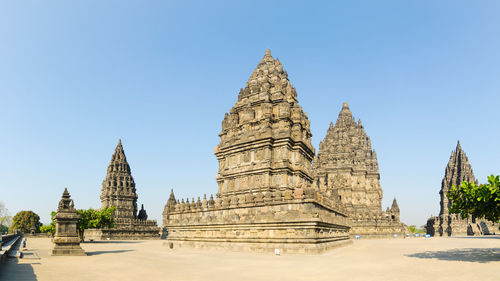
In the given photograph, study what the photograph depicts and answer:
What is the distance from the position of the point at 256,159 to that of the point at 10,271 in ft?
71.1

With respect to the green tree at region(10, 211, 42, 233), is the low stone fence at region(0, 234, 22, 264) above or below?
above

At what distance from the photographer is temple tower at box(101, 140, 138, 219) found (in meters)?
66.7

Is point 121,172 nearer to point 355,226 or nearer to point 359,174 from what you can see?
point 355,226

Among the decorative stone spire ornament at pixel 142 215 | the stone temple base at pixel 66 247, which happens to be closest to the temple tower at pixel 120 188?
the decorative stone spire ornament at pixel 142 215

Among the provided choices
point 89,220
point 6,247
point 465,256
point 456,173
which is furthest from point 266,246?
point 456,173

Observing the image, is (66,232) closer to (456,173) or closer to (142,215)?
(142,215)

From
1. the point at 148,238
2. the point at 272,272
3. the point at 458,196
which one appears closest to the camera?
the point at 272,272

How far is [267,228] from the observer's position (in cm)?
2436

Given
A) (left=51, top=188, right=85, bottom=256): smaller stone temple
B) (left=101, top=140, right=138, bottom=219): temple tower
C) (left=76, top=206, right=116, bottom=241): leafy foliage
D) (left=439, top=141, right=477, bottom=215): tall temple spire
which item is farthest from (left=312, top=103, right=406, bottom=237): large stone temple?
(left=51, top=188, right=85, bottom=256): smaller stone temple

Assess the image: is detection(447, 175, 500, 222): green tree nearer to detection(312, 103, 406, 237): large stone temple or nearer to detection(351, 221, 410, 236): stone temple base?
detection(351, 221, 410, 236): stone temple base

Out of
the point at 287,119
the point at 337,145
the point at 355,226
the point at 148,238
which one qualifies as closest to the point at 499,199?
the point at 287,119

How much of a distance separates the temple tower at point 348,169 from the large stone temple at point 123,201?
34.5m

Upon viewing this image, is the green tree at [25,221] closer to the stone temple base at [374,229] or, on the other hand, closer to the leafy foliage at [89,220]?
the leafy foliage at [89,220]

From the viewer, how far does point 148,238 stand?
6172 cm
